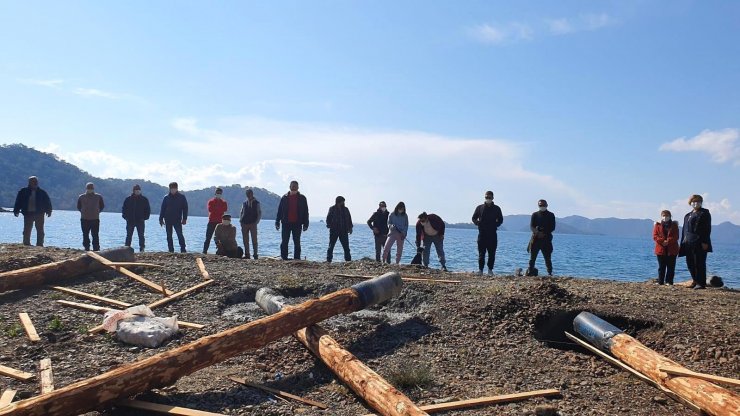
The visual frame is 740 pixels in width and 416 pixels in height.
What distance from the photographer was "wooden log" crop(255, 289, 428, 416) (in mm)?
4988

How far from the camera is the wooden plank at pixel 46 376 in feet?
18.2

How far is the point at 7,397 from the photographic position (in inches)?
205

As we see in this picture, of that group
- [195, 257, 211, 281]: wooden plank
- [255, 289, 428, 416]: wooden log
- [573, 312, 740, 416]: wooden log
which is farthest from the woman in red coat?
[195, 257, 211, 281]: wooden plank

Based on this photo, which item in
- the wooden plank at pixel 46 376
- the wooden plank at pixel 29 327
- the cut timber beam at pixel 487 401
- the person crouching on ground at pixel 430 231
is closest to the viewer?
the cut timber beam at pixel 487 401

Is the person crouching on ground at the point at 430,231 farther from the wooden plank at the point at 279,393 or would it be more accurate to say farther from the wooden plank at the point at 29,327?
the wooden plank at the point at 29,327

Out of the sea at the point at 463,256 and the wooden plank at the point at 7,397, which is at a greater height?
the wooden plank at the point at 7,397

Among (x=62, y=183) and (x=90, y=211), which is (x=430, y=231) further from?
(x=62, y=183)

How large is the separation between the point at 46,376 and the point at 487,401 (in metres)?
4.86

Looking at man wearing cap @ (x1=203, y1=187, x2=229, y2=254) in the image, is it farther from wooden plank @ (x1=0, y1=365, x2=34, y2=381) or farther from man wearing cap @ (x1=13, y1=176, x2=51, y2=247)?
wooden plank @ (x1=0, y1=365, x2=34, y2=381)

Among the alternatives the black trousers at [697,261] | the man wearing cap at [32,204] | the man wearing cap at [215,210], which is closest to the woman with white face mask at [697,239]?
the black trousers at [697,261]

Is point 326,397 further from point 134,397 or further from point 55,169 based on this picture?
point 55,169

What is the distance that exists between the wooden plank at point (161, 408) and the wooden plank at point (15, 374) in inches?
56.5

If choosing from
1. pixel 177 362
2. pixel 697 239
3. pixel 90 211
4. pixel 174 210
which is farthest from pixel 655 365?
pixel 90 211

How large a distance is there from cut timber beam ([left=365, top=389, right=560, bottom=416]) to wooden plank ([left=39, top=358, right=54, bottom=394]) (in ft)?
11.2
